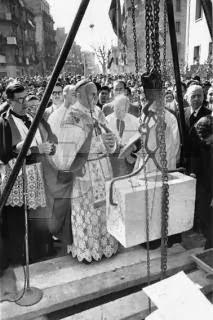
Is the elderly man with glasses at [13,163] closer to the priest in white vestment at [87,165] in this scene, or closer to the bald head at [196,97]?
the priest in white vestment at [87,165]

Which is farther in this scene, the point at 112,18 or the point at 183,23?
the point at 183,23

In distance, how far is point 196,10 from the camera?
20156mm

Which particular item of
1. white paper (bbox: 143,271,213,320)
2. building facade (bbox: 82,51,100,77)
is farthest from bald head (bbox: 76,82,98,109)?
building facade (bbox: 82,51,100,77)

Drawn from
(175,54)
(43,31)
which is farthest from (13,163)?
(43,31)

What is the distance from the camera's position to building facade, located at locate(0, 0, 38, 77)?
141ft

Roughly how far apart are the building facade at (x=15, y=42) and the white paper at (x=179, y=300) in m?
40.8

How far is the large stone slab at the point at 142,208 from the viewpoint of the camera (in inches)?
75.4

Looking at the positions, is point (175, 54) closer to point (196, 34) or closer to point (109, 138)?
point (109, 138)

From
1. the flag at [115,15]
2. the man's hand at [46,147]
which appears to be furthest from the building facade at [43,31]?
the man's hand at [46,147]

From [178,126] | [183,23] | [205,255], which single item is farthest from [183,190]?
[183,23]

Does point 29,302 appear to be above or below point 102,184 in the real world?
below

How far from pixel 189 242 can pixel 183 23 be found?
36418 mm

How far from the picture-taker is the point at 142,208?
1946 millimetres

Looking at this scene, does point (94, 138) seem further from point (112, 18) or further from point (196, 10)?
point (196, 10)
